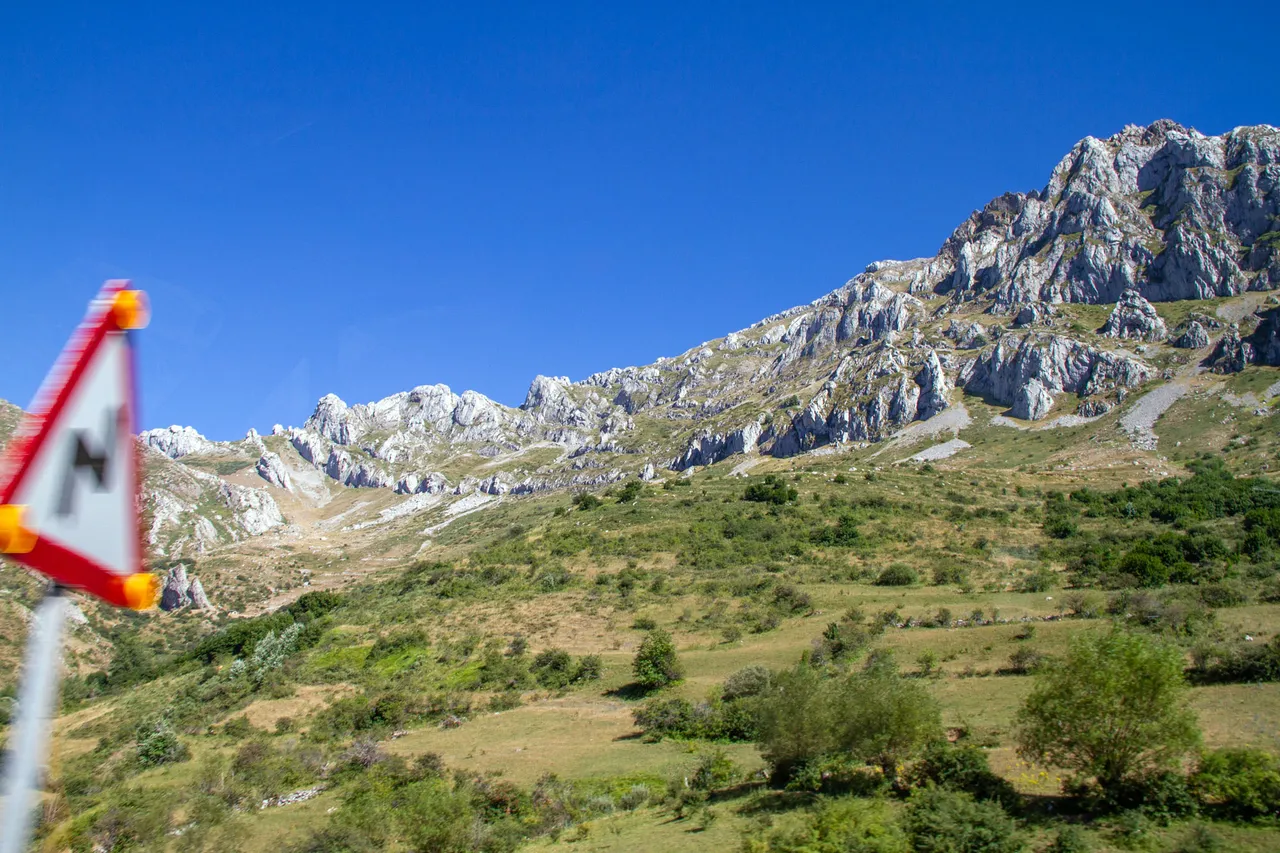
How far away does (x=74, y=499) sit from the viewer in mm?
3152

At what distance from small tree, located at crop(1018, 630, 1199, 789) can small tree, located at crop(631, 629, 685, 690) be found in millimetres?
19681

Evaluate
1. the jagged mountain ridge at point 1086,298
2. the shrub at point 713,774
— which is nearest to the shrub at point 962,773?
the shrub at point 713,774

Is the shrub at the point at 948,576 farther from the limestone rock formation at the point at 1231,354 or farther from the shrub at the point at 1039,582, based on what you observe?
the limestone rock formation at the point at 1231,354

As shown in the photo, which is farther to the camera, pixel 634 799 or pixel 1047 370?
pixel 1047 370

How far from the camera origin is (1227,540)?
157 ft

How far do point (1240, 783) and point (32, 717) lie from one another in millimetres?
20714

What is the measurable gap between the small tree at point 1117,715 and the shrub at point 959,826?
2329 mm

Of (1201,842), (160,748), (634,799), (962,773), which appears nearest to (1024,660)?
(962,773)

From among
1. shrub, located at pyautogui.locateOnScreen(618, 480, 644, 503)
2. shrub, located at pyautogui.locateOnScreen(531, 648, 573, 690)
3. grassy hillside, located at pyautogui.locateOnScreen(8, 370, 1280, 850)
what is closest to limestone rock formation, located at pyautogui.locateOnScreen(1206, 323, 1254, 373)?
grassy hillside, located at pyautogui.locateOnScreen(8, 370, 1280, 850)

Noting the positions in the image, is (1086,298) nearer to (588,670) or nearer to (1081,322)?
(1081,322)

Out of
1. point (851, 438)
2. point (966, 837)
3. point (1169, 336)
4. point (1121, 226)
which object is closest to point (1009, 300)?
point (1121, 226)

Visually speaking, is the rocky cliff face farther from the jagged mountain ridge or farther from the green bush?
the green bush

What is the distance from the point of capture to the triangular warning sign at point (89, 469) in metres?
3.08

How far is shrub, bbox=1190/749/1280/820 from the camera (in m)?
14.7
